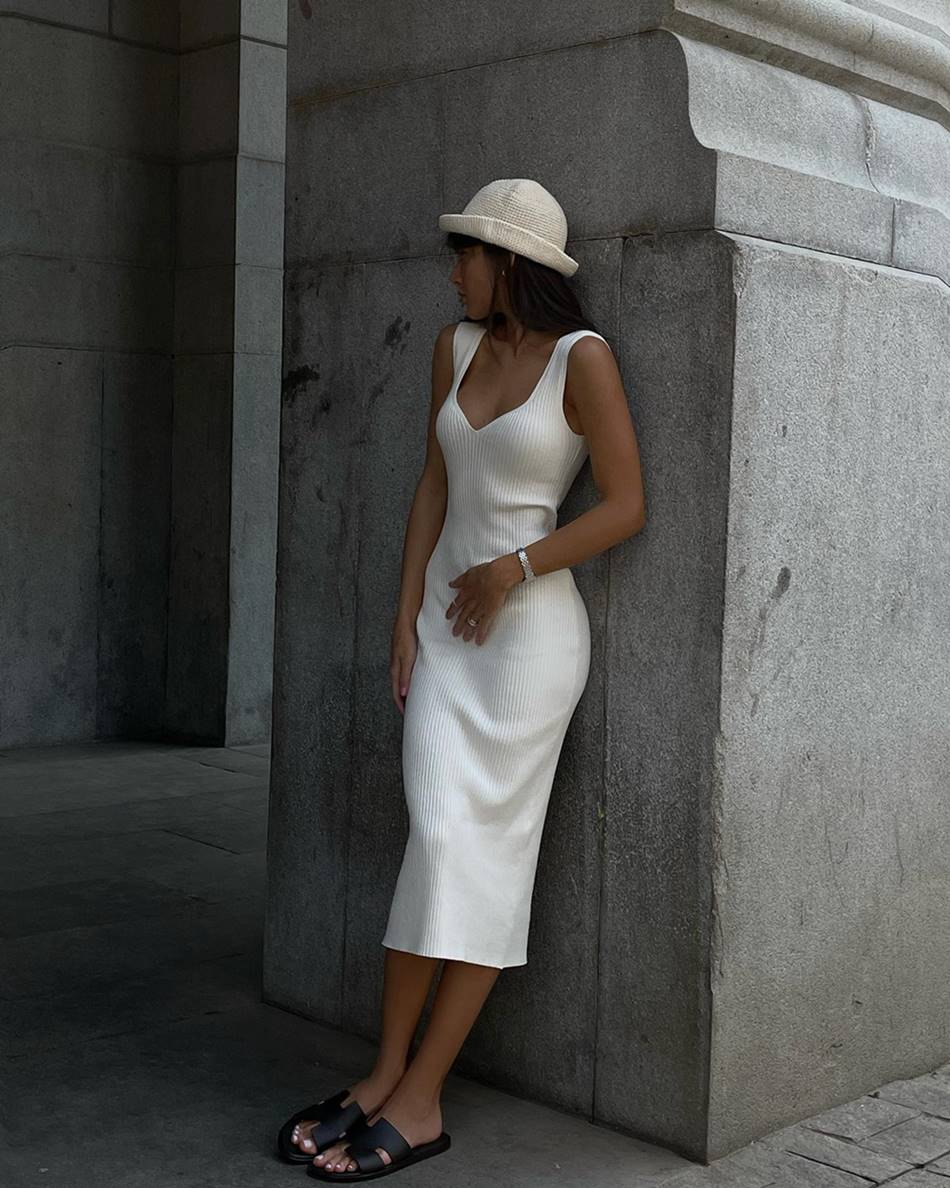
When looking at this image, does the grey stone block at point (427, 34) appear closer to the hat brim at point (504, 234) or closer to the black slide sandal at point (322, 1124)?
the hat brim at point (504, 234)

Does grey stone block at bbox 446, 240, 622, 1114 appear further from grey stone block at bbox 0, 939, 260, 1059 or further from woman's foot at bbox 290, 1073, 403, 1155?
grey stone block at bbox 0, 939, 260, 1059

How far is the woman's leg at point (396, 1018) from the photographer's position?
163 inches

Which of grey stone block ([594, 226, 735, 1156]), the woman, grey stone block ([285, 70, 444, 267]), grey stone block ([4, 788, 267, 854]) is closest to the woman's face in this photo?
the woman

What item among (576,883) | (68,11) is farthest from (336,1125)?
(68,11)

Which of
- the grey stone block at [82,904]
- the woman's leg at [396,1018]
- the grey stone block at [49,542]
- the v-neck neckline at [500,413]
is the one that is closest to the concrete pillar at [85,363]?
the grey stone block at [49,542]

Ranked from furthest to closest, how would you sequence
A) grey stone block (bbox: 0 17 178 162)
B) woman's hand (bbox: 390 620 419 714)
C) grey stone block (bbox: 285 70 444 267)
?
grey stone block (bbox: 0 17 178 162)
grey stone block (bbox: 285 70 444 267)
woman's hand (bbox: 390 620 419 714)

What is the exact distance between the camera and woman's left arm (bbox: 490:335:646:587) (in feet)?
13.1

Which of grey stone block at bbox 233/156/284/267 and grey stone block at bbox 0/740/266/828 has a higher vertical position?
grey stone block at bbox 233/156/284/267

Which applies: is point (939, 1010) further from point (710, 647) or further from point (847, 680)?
point (710, 647)

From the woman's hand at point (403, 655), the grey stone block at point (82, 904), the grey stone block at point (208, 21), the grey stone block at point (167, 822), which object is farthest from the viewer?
the grey stone block at point (208, 21)

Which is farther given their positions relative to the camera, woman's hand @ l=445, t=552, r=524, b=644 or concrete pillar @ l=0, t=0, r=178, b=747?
concrete pillar @ l=0, t=0, r=178, b=747

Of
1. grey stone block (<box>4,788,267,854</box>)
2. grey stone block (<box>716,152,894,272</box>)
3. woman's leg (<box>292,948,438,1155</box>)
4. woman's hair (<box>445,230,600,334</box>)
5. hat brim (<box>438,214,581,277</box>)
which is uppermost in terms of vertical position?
grey stone block (<box>716,152,894,272</box>)

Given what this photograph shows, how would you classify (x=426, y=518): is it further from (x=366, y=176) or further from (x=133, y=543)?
(x=133, y=543)

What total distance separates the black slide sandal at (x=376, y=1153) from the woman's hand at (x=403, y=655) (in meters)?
1.07
